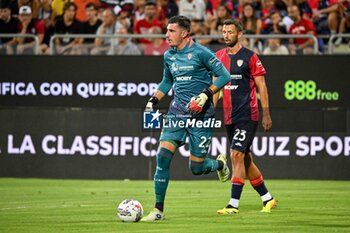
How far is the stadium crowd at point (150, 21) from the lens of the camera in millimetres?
21109

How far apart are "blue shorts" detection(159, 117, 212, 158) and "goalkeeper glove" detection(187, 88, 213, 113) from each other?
36 cm

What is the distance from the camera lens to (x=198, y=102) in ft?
38.4

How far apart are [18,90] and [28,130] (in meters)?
1.16

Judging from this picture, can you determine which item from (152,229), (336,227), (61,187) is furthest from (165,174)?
(61,187)

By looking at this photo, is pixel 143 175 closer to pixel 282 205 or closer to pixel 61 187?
pixel 61 187

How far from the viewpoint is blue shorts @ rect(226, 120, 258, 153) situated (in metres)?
13.0

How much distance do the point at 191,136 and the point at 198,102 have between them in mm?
666

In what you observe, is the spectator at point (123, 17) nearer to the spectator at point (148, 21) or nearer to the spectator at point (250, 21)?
the spectator at point (148, 21)

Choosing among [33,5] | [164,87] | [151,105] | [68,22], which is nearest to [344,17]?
[68,22]

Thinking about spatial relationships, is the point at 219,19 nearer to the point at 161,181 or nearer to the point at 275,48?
the point at 275,48

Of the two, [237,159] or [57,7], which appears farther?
[57,7]

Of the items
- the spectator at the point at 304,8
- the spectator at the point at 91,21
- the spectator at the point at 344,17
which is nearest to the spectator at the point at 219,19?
the spectator at the point at 304,8

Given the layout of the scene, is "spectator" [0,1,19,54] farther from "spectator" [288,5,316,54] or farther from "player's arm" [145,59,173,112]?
"player's arm" [145,59,173,112]

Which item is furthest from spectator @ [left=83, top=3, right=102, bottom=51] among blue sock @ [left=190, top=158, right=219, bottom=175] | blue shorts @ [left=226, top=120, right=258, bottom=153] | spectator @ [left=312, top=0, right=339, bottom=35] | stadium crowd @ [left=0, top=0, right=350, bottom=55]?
blue sock @ [left=190, top=158, right=219, bottom=175]
